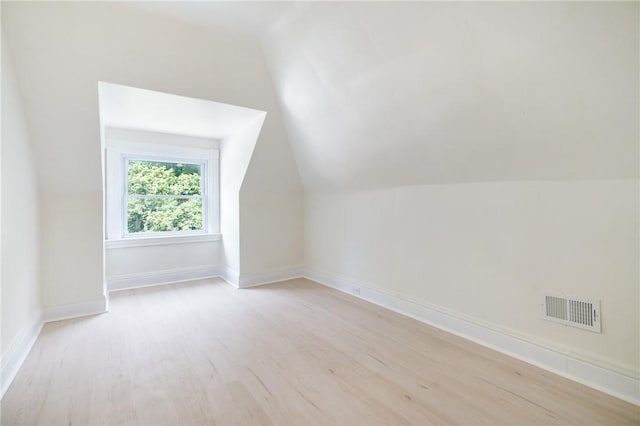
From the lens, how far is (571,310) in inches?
76.9

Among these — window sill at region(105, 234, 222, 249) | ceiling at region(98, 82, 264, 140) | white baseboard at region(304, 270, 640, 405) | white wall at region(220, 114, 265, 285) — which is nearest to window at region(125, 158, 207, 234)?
window sill at region(105, 234, 222, 249)

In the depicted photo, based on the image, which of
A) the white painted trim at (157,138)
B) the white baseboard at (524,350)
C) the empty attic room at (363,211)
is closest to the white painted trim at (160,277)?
the empty attic room at (363,211)

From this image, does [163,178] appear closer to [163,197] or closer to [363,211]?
[163,197]

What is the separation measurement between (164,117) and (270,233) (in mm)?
1900

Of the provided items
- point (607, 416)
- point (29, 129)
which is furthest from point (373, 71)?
point (29, 129)

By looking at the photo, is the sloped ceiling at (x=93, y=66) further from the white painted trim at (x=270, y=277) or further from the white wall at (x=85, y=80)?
the white painted trim at (x=270, y=277)

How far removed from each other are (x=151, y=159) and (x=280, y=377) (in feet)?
11.3

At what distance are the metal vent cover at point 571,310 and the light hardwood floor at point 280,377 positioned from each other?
361 millimetres

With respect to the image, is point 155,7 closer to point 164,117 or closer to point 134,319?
point 164,117

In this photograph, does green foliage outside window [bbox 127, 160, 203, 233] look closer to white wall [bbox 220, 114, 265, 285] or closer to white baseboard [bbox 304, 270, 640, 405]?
white wall [bbox 220, 114, 265, 285]

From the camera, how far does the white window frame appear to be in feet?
12.5

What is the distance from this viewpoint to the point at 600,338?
6.01ft

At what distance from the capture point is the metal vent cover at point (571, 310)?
1860 millimetres

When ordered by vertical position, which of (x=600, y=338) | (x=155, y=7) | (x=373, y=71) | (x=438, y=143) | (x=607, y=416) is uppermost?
(x=155, y=7)
